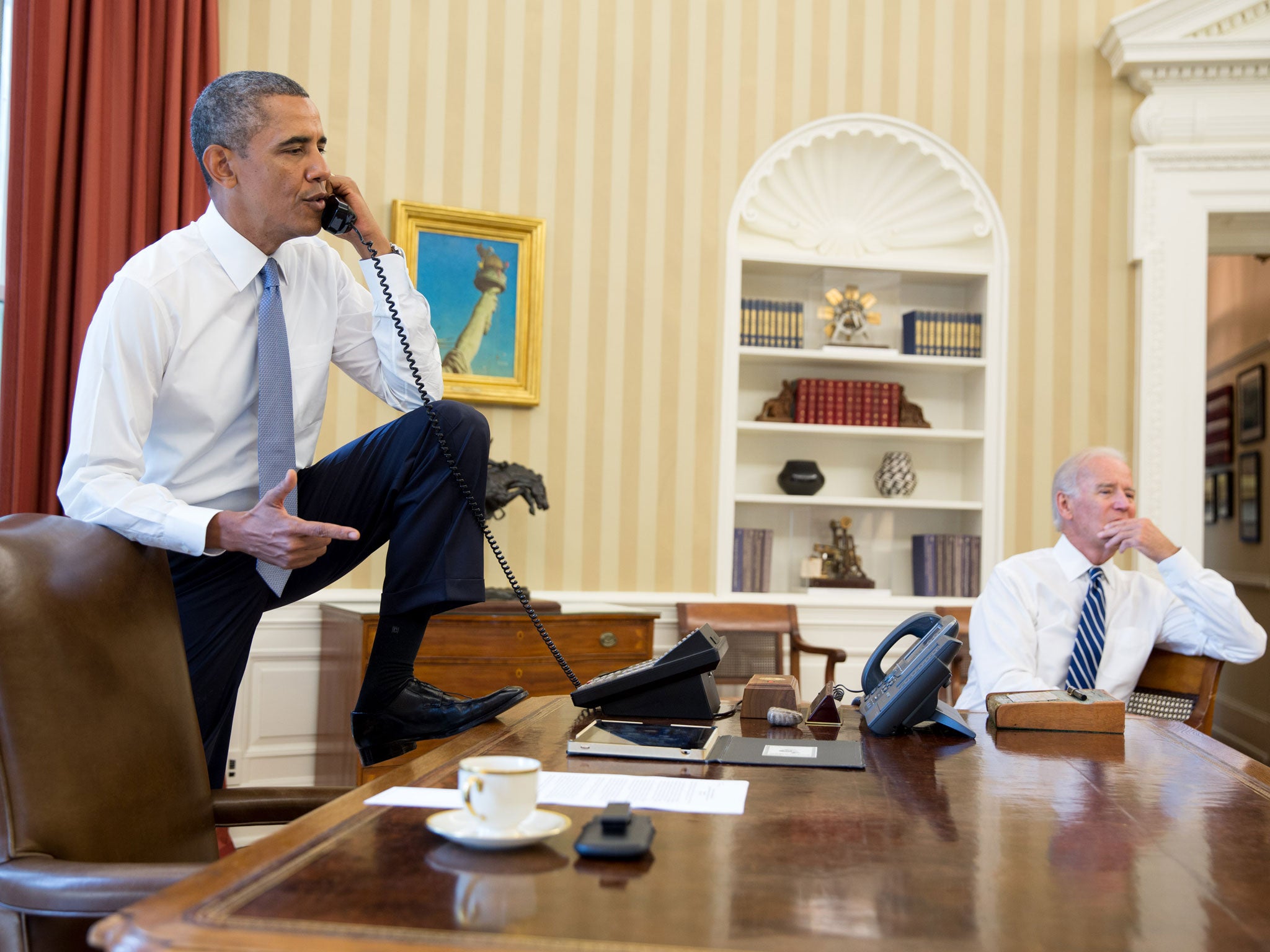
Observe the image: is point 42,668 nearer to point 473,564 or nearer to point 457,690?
→ point 473,564

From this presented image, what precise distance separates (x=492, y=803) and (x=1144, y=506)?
4282 mm

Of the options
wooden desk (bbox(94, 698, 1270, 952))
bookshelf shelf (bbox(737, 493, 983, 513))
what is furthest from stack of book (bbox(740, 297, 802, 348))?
wooden desk (bbox(94, 698, 1270, 952))

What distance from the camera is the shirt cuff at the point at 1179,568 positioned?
289 centimetres

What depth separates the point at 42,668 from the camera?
123 cm

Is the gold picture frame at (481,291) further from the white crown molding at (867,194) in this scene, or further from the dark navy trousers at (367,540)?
the dark navy trousers at (367,540)

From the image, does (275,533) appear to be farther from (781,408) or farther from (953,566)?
(953,566)

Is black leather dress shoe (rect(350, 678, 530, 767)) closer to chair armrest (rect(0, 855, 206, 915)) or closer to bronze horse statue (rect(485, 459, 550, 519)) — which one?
chair armrest (rect(0, 855, 206, 915))

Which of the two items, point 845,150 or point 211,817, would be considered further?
point 845,150

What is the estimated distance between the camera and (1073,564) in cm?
295

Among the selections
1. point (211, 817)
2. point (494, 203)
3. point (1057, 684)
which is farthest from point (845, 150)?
point (211, 817)

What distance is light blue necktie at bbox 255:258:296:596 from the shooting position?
191 cm

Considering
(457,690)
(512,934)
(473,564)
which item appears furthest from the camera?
(457,690)

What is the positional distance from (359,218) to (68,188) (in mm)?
1944

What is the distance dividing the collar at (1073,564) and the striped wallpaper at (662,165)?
5.45ft
